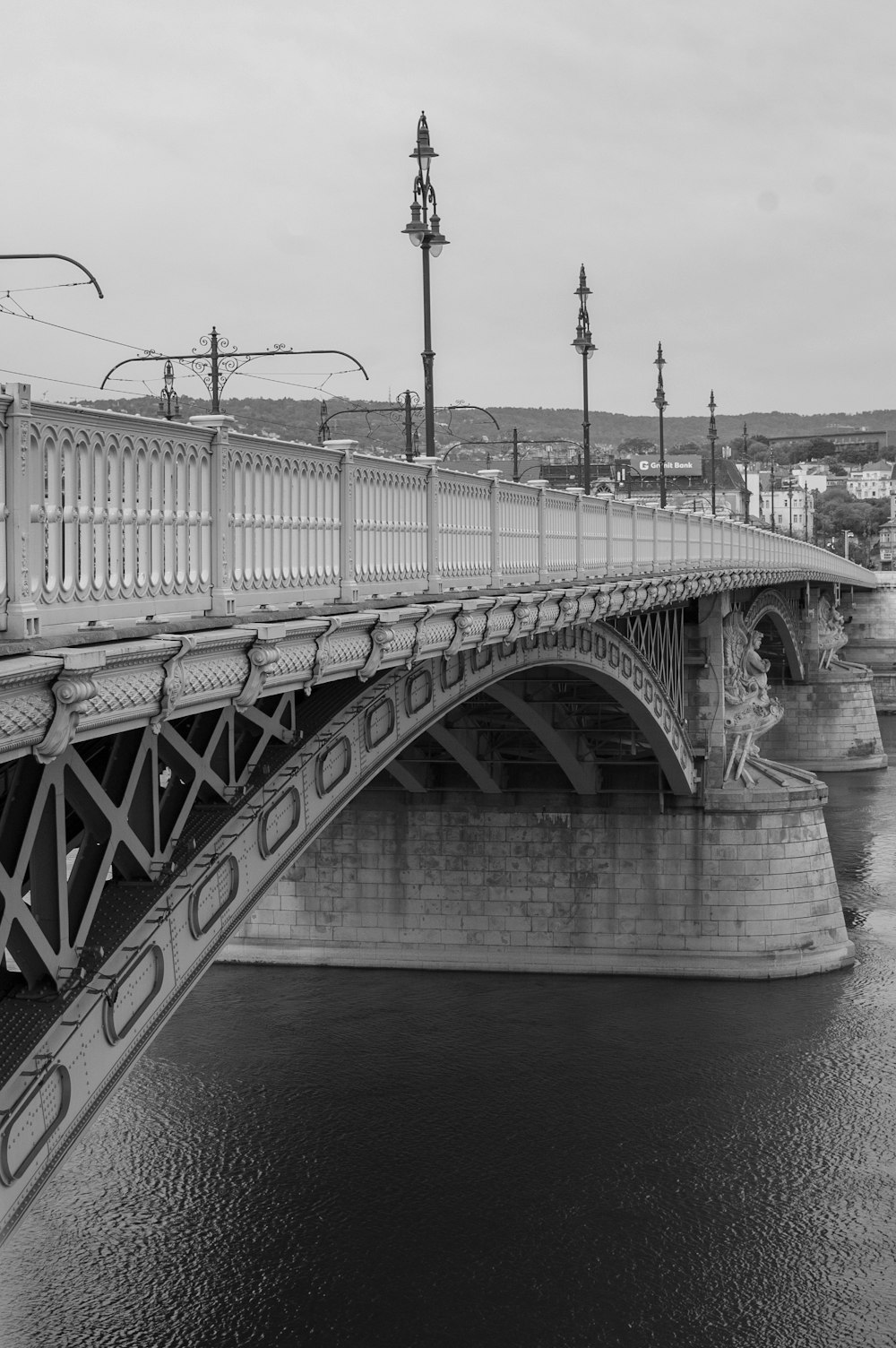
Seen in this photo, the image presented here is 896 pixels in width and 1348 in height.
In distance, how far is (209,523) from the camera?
8.88 metres

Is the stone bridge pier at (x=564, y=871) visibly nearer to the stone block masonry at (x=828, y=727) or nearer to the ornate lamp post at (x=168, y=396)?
the ornate lamp post at (x=168, y=396)

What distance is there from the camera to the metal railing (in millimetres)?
6930

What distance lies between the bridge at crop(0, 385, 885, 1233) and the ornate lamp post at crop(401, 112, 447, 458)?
1.58m

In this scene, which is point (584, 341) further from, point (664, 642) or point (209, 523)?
point (209, 523)

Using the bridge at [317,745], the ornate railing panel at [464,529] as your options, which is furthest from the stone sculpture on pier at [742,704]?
the ornate railing panel at [464,529]

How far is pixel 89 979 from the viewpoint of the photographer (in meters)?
9.45

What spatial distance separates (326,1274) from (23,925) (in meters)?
12.0

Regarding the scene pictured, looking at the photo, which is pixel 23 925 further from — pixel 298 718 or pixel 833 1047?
pixel 833 1047

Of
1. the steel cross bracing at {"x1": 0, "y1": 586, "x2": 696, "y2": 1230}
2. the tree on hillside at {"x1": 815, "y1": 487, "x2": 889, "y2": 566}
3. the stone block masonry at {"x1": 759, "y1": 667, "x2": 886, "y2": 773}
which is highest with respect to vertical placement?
the tree on hillside at {"x1": 815, "y1": 487, "x2": 889, "y2": 566}

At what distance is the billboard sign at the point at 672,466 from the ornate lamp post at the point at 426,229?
89.4 m

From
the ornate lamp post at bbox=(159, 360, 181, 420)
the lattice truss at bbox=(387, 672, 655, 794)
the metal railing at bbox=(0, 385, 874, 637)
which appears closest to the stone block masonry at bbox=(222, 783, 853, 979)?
the lattice truss at bbox=(387, 672, 655, 794)

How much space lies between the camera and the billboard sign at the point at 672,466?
116 meters

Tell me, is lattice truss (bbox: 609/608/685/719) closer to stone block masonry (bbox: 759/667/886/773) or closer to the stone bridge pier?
the stone bridge pier

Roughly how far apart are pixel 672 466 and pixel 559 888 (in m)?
114
